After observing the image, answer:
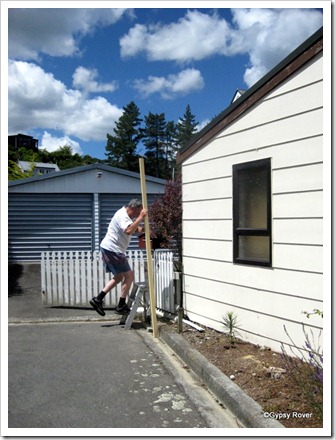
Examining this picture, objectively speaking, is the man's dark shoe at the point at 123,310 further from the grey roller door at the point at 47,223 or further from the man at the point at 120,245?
the grey roller door at the point at 47,223

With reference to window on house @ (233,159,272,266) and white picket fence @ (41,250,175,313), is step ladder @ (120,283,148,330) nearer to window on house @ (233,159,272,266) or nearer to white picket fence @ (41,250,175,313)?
white picket fence @ (41,250,175,313)

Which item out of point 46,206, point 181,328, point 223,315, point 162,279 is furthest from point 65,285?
point 46,206

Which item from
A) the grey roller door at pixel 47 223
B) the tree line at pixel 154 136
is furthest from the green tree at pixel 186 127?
the grey roller door at pixel 47 223

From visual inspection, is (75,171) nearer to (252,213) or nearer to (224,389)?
(252,213)

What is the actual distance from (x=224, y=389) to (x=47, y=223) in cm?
1158

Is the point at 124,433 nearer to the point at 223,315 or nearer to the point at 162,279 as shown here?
the point at 223,315

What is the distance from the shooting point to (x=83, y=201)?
14.8 metres

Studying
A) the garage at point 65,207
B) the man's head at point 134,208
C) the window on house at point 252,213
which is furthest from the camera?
the garage at point 65,207

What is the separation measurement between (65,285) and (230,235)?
11.6 feet

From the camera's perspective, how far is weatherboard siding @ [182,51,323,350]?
13.2 ft

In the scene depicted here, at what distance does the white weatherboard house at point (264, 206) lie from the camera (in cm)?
405

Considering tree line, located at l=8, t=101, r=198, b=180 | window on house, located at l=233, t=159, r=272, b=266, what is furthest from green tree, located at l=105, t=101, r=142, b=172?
window on house, located at l=233, t=159, r=272, b=266

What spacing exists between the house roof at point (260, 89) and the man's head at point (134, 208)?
34.4 inches

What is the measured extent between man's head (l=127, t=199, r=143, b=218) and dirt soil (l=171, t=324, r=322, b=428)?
1.69 m
